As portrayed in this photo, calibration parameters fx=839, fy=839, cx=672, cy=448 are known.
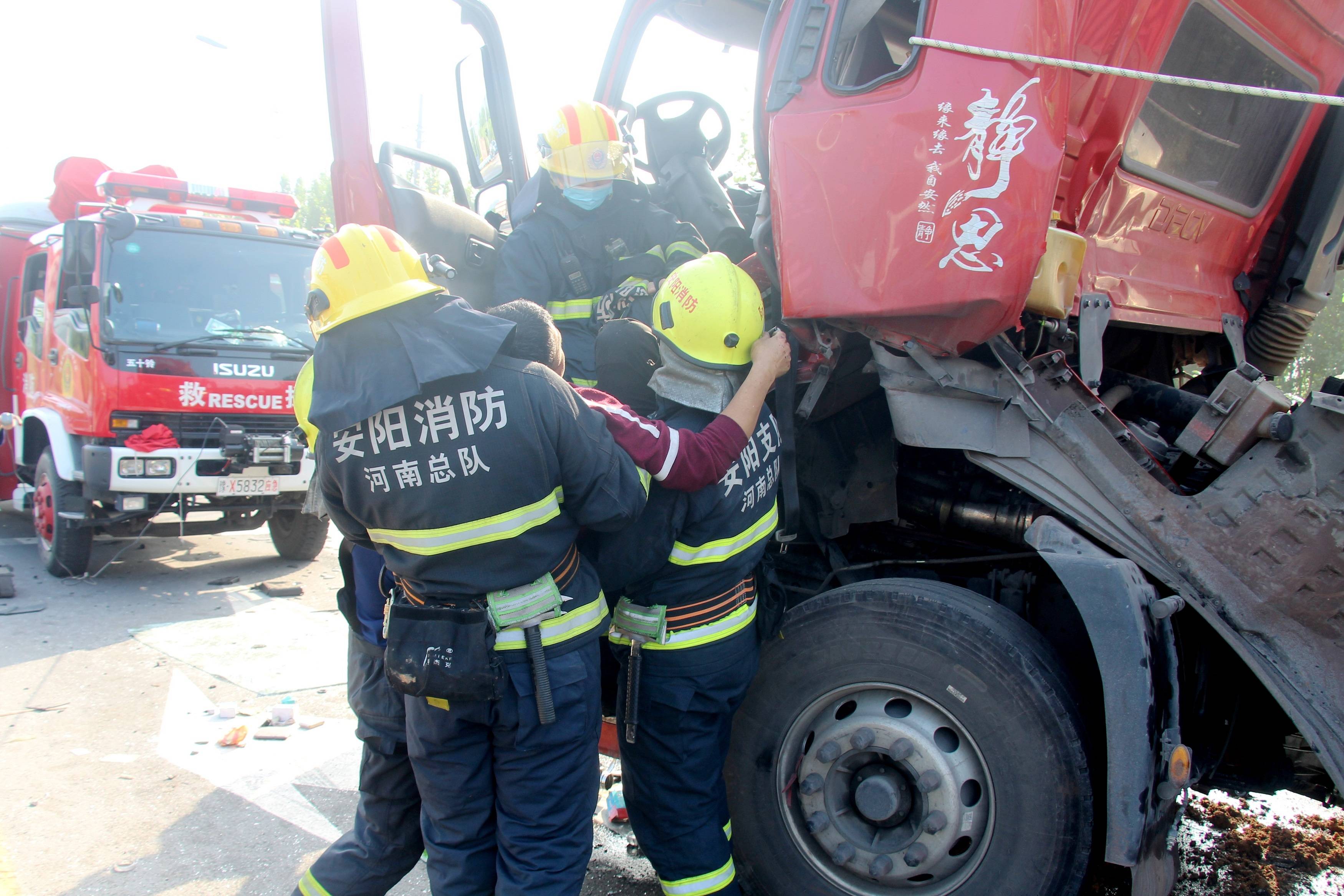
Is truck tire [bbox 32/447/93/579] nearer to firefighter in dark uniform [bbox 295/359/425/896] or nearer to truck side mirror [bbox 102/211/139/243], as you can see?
truck side mirror [bbox 102/211/139/243]

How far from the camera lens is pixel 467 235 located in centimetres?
365

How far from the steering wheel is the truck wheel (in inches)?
195

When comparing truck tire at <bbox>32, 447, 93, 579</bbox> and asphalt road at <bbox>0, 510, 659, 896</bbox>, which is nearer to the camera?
asphalt road at <bbox>0, 510, 659, 896</bbox>

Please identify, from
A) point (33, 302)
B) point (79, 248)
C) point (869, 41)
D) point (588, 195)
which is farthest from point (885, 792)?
point (33, 302)

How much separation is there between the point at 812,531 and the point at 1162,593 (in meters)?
1.05

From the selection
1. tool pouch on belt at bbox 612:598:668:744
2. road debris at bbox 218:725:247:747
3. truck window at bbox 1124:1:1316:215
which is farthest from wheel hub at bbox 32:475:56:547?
truck window at bbox 1124:1:1316:215

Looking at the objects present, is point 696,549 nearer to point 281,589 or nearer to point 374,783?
point 374,783

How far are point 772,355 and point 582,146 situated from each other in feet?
4.99

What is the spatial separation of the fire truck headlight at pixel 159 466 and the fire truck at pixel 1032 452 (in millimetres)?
5028

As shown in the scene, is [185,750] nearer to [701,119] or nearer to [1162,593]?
[701,119]

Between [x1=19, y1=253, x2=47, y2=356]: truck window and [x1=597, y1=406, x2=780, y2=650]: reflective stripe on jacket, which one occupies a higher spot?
[x1=597, y1=406, x2=780, y2=650]: reflective stripe on jacket

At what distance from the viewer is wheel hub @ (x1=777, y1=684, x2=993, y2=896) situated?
212cm

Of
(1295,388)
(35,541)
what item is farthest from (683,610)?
(35,541)

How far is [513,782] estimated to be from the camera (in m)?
2.01
